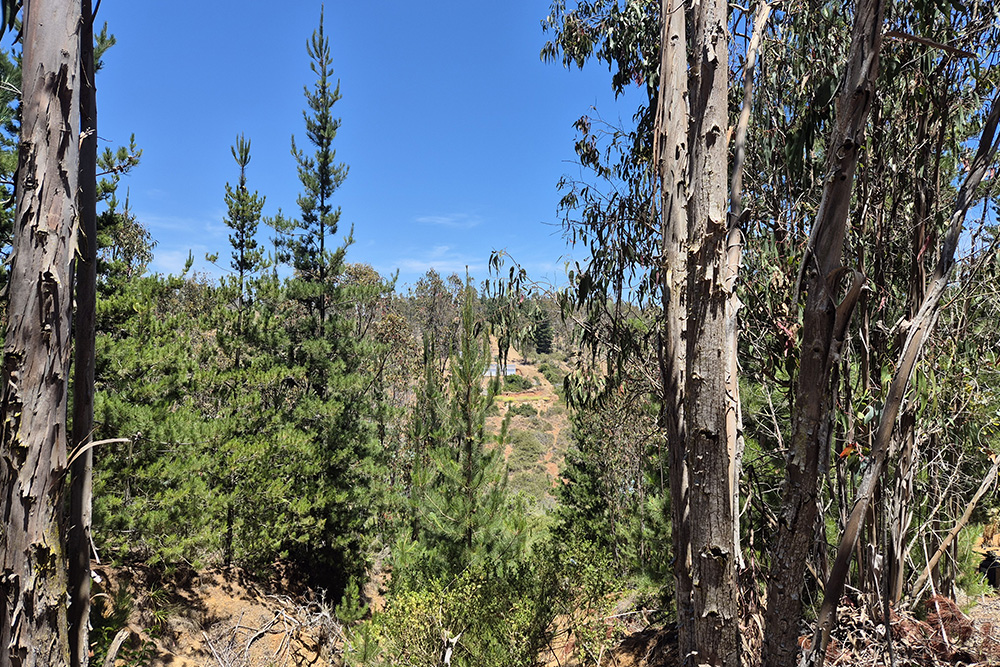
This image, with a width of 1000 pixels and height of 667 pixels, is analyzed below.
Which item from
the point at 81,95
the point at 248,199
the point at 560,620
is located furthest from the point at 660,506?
the point at 248,199

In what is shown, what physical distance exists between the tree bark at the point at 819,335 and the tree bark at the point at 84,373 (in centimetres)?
252

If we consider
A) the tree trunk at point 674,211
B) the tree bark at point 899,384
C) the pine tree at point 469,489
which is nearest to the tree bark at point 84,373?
the tree trunk at point 674,211

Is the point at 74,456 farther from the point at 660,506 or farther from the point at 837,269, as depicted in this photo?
the point at 660,506

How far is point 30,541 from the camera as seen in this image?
74.1 inches

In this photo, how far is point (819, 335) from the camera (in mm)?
1441

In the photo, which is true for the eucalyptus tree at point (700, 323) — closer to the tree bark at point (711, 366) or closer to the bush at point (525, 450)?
the tree bark at point (711, 366)

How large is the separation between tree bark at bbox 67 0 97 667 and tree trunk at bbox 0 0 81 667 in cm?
13

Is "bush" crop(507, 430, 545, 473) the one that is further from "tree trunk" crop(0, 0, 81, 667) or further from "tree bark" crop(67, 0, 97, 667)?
"tree trunk" crop(0, 0, 81, 667)

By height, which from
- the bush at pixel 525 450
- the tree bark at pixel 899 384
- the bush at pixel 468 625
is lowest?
the bush at pixel 525 450

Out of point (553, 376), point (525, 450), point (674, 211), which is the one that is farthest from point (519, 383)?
point (674, 211)

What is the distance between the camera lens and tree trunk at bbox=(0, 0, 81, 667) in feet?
6.09

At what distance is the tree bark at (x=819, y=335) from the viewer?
139cm

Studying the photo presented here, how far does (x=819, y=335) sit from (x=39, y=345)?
102 inches

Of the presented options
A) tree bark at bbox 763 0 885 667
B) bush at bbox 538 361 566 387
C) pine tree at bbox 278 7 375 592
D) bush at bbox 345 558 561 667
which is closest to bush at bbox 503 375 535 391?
bush at bbox 538 361 566 387
